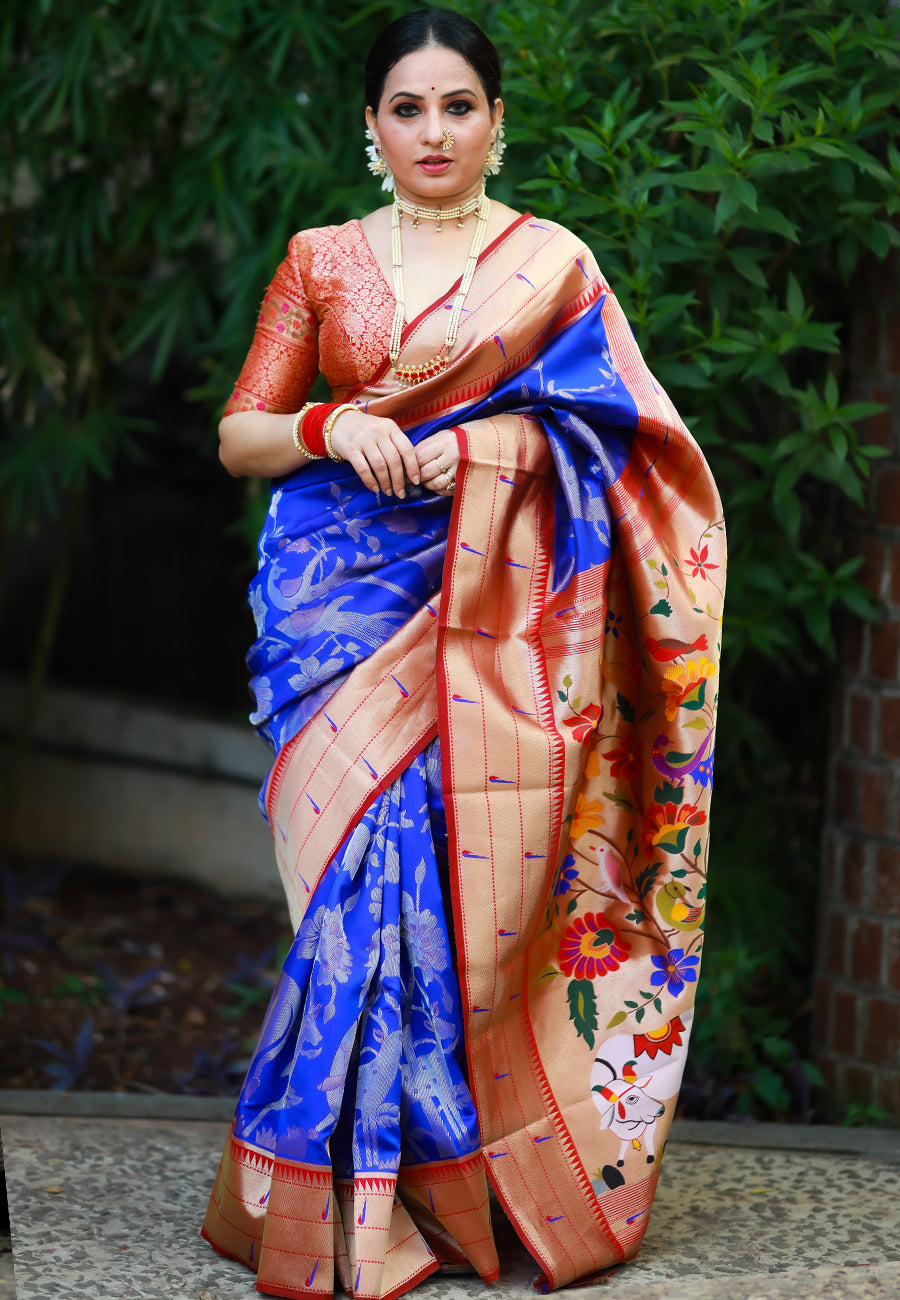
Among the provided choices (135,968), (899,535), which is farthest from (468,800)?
(135,968)

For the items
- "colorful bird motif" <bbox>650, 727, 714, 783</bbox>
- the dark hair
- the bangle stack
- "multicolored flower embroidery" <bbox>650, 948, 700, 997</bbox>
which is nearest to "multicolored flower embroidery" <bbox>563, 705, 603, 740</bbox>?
"colorful bird motif" <bbox>650, 727, 714, 783</bbox>

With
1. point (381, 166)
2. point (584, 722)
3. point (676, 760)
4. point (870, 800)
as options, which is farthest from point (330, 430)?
point (870, 800)

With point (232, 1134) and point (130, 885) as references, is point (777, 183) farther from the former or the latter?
point (130, 885)

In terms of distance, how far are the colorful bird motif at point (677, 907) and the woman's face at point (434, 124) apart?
1.06m

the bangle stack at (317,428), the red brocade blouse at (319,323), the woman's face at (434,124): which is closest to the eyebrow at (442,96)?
the woman's face at (434,124)

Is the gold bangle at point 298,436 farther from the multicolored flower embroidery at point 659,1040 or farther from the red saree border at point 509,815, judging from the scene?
the multicolored flower embroidery at point 659,1040

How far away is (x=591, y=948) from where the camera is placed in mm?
2230

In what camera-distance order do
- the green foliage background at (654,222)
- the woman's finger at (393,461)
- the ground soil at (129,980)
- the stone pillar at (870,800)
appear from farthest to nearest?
the ground soil at (129,980)
the stone pillar at (870,800)
the green foliage background at (654,222)
the woman's finger at (393,461)

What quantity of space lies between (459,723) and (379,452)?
39 cm

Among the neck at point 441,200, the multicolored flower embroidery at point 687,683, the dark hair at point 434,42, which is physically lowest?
the multicolored flower embroidery at point 687,683

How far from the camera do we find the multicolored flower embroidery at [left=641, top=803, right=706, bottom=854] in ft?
7.20

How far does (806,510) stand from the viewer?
9.90 ft

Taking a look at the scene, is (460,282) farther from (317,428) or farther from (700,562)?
(700,562)

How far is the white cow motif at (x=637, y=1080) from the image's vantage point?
219 cm
